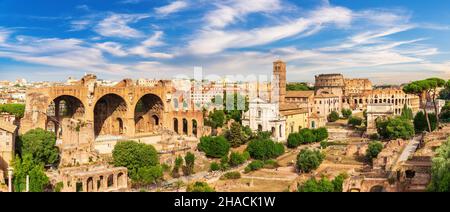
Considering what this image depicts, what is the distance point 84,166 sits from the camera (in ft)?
82.8

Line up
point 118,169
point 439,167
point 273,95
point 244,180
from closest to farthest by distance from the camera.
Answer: point 439,167 < point 118,169 < point 244,180 < point 273,95

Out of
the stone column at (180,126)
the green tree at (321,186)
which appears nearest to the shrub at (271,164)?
the green tree at (321,186)

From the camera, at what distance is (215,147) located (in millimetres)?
31234

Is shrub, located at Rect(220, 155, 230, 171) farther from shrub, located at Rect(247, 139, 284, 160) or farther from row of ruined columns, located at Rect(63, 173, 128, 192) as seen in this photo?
row of ruined columns, located at Rect(63, 173, 128, 192)

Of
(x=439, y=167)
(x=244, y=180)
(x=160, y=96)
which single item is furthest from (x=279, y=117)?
(x=439, y=167)

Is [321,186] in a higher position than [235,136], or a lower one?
→ lower

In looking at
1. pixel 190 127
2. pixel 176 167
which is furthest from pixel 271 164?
pixel 190 127

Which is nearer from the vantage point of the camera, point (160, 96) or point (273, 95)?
point (160, 96)

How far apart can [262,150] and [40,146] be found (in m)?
14.7

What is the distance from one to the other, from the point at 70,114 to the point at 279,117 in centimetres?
1853

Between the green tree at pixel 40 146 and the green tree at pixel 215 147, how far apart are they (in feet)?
33.4

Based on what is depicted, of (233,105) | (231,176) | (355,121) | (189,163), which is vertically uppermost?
(233,105)

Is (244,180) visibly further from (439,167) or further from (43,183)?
(439,167)

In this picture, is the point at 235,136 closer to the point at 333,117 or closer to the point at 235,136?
the point at 235,136
